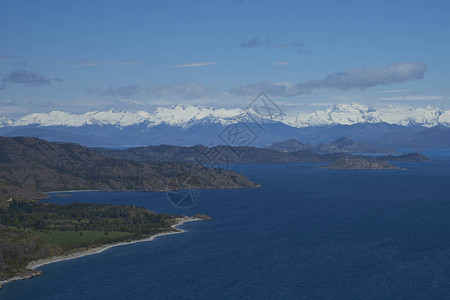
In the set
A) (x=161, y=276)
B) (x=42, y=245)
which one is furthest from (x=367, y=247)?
(x=42, y=245)

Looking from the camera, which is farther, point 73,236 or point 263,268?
point 73,236

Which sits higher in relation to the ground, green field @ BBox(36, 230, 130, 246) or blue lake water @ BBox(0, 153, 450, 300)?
green field @ BBox(36, 230, 130, 246)

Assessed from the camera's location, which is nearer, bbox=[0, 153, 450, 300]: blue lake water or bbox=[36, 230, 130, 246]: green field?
bbox=[0, 153, 450, 300]: blue lake water

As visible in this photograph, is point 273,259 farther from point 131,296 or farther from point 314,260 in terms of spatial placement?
point 131,296

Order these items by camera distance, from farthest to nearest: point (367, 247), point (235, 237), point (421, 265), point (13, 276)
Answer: point (235, 237)
point (367, 247)
point (421, 265)
point (13, 276)

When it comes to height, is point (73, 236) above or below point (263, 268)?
above

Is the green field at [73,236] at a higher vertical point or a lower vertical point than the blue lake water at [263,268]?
higher

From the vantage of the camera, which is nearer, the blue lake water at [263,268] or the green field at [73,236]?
the blue lake water at [263,268]

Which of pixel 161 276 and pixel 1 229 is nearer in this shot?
pixel 161 276
